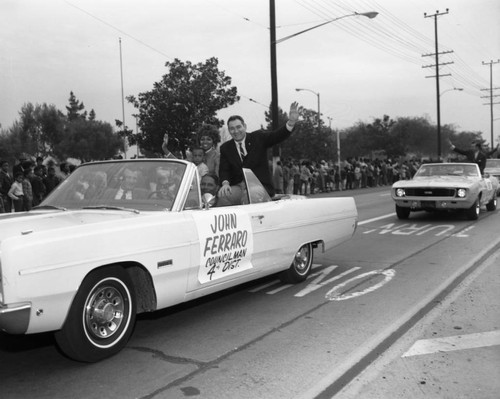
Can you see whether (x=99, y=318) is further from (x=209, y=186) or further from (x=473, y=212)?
(x=473, y=212)

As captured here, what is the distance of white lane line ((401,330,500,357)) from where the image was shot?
152 inches

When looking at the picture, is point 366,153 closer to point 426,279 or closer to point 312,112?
point 312,112

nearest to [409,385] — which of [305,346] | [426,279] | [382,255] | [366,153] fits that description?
[305,346]

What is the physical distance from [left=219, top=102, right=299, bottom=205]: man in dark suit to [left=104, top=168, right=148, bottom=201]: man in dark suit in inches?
62.8

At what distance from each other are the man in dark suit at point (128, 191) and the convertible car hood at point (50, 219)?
29 centimetres

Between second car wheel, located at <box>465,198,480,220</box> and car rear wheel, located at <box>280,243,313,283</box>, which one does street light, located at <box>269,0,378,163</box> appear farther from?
car rear wheel, located at <box>280,243,313,283</box>

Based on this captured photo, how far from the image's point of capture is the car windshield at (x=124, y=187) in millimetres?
4375

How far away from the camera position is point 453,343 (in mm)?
4016

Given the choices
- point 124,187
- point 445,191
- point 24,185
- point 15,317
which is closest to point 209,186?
point 124,187

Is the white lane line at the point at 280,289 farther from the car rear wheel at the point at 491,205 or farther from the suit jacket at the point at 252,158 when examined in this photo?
the car rear wheel at the point at 491,205

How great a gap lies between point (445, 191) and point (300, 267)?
660cm

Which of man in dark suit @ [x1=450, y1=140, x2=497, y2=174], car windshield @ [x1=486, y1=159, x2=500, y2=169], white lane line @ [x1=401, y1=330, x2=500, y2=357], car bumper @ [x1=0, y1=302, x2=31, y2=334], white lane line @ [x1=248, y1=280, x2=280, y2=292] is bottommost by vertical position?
white lane line @ [x1=401, y1=330, x2=500, y2=357]

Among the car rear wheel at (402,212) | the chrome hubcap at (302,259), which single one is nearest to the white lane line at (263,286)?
the chrome hubcap at (302,259)

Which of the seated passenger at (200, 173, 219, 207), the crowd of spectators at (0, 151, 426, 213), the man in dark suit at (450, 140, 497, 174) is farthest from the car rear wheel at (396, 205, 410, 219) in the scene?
the seated passenger at (200, 173, 219, 207)
